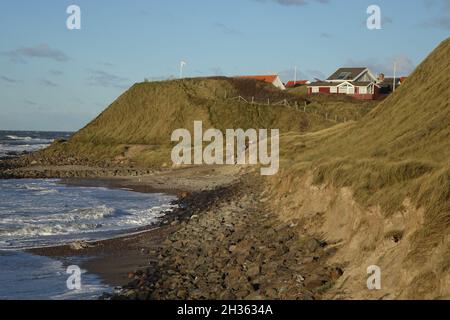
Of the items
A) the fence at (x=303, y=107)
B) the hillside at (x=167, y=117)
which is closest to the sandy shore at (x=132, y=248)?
the hillside at (x=167, y=117)

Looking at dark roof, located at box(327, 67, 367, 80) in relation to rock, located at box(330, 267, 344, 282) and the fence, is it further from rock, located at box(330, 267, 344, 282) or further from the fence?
rock, located at box(330, 267, 344, 282)

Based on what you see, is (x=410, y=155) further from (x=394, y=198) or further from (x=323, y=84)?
(x=323, y=84)

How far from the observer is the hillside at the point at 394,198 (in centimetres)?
954

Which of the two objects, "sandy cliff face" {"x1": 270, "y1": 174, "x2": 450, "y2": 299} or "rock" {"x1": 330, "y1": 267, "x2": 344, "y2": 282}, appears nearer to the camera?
"sandy cliff face" {"x1": 270, "y1": 174, "x2": 450, "y2": 299}

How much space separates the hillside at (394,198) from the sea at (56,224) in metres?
5.67

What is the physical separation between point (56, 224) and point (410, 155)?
48.3 ft

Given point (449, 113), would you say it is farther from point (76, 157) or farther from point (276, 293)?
point (76, 157)

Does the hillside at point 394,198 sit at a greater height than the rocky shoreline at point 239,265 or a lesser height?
greater

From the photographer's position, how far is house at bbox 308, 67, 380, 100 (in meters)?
74.3

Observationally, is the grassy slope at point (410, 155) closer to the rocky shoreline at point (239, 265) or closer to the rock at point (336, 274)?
the rock at point (336, 274)

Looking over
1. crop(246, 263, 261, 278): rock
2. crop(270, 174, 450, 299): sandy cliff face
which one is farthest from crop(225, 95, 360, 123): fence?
crop(246, 263, 261, 278): rock

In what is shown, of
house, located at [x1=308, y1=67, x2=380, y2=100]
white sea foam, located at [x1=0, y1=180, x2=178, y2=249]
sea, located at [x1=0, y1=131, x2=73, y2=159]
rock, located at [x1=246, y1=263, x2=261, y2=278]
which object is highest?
house, located at [x1=308, y1=67, x2=380, y2=100]

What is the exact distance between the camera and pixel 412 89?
23641 mm

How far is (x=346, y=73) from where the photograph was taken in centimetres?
7969
